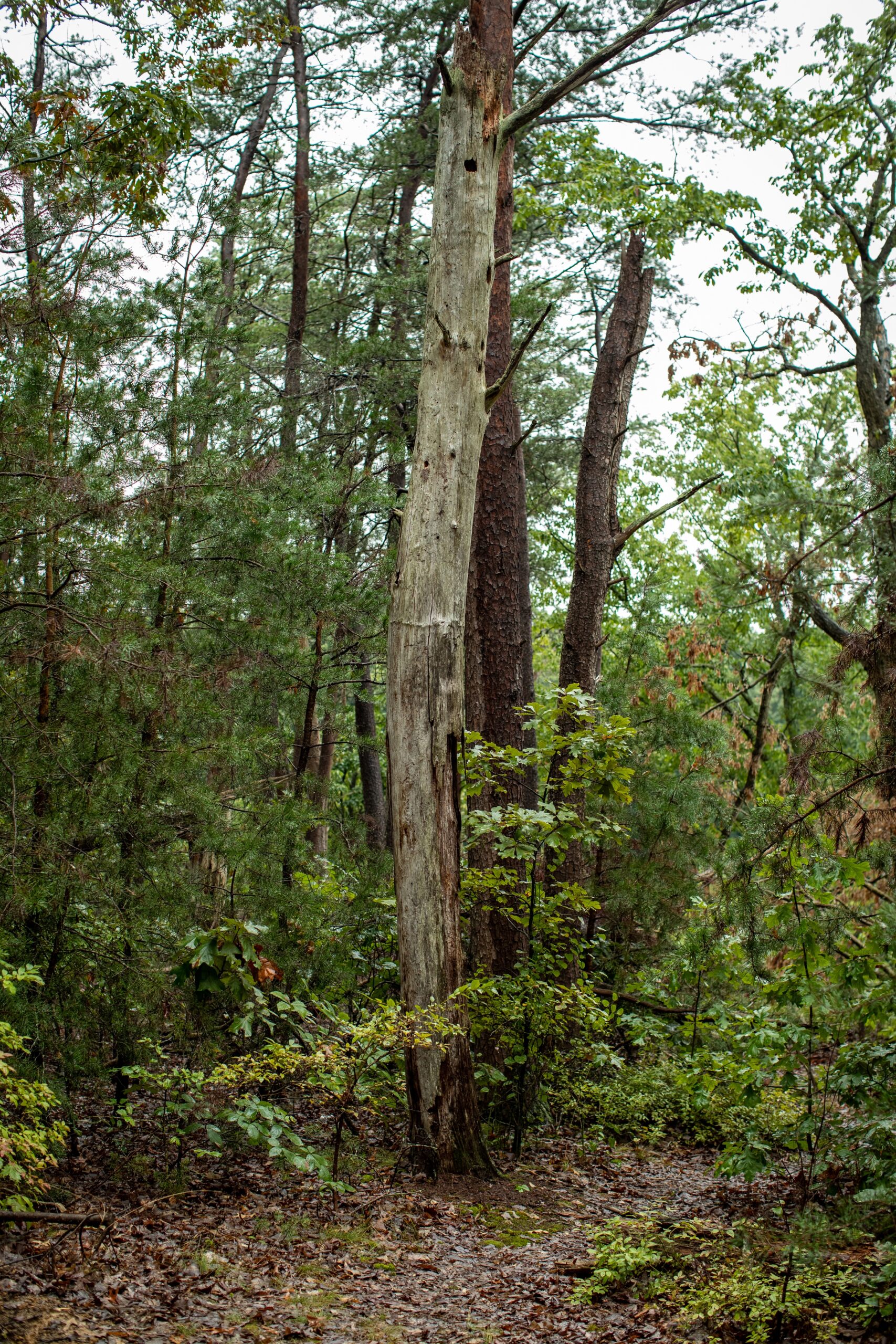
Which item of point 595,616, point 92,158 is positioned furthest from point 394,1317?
point 92,158

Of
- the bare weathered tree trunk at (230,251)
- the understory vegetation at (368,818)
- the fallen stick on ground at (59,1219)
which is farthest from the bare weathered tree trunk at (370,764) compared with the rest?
the fallen stick on ground at (59,1219)

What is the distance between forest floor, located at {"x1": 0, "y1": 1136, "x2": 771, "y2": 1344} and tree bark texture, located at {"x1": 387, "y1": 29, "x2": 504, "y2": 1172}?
53cm

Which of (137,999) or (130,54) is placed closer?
(137,999)

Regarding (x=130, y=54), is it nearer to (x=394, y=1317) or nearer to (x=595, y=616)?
(x=595, y=616)

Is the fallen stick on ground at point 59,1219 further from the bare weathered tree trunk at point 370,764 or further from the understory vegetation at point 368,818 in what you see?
the bare weathered tree trunk at point 370,764

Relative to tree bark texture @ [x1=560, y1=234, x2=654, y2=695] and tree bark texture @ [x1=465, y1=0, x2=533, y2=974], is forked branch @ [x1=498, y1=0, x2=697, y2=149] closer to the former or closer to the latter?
tree bark texture @ [x1=465, y1=0, x2=533, y2=974]

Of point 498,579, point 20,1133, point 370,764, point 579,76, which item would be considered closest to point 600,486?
point 498,579

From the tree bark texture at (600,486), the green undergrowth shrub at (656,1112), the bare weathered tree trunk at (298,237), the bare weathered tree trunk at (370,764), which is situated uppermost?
the bare weathered tree trunk at (298,237)

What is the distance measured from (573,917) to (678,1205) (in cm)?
170

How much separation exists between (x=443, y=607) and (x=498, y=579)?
1798 millimetres

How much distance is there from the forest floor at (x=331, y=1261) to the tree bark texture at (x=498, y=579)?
1.81 m

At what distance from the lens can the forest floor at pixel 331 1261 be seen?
353 centimetres

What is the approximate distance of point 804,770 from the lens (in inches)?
180

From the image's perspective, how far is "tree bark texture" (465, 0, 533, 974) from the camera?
6.85 m
